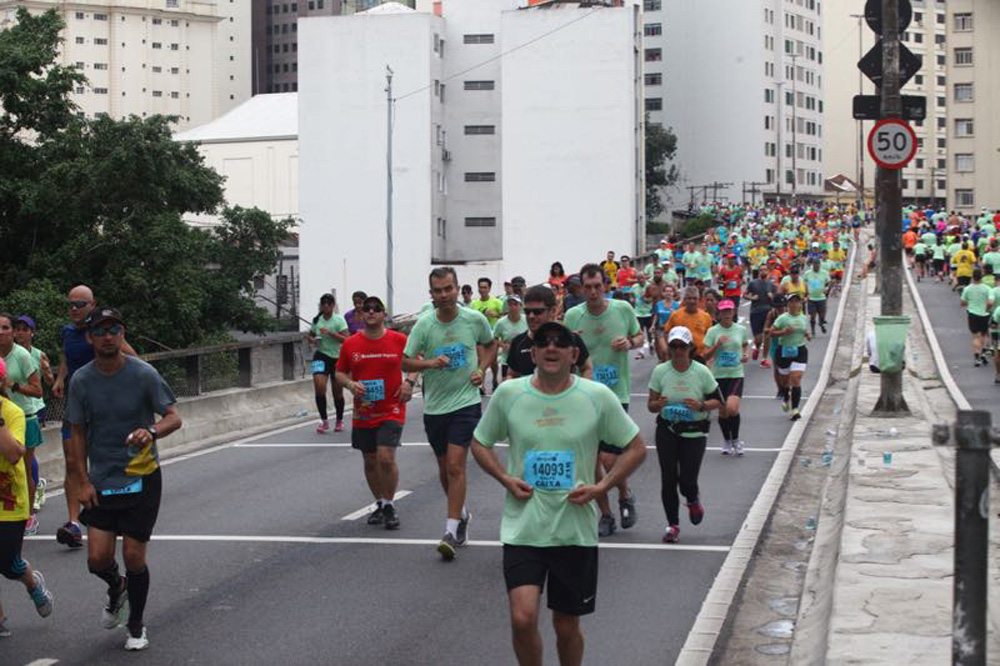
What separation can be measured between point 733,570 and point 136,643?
13.6 ft

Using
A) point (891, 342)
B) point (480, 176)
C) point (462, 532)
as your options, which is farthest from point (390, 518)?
point (480, 176)

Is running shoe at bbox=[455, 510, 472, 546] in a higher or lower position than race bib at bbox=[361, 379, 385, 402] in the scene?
lower

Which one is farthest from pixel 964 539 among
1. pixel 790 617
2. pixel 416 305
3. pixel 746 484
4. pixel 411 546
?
pixel 416 305

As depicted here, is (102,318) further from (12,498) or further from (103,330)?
(12,498)

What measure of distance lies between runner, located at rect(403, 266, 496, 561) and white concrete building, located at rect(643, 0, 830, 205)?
406 ft

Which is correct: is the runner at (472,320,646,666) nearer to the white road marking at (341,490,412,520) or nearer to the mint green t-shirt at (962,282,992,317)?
the white road marking at (341,490,412,520)

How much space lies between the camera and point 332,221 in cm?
8256

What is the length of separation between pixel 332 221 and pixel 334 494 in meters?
69.0

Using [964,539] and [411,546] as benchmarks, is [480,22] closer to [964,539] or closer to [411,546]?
[411,546]

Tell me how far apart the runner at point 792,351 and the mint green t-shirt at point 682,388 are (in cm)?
898

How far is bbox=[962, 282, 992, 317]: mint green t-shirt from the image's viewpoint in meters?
29.0

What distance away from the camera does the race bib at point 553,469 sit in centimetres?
663

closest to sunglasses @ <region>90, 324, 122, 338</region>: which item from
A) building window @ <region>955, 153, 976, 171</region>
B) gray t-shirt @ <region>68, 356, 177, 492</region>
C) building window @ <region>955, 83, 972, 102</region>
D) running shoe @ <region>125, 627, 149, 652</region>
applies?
gray t-shirt @ <region>68, 356, 177, 492</region>

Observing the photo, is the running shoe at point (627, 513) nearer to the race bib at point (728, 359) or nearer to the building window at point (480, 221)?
the race bib at point (728, 359)
